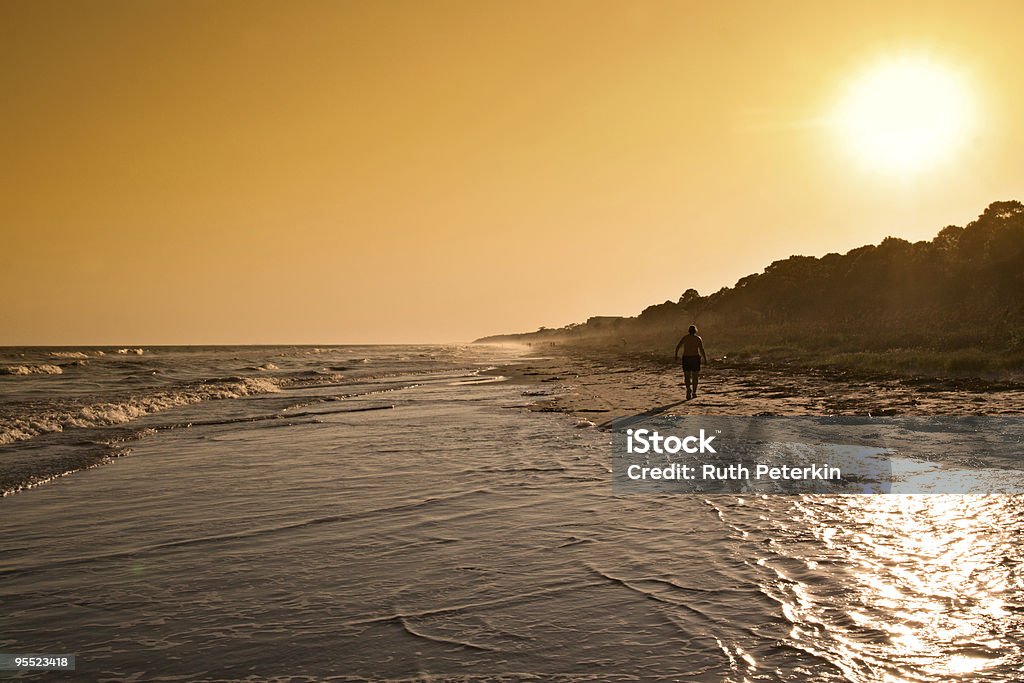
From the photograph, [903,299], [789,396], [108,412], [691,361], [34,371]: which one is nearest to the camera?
[789,396]

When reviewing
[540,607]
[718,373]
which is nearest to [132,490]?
[540,607]

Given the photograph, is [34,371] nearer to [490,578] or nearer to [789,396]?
[789,396]

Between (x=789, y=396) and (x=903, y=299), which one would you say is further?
(x=903, y=299)

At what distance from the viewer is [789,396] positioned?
18422 millimetres

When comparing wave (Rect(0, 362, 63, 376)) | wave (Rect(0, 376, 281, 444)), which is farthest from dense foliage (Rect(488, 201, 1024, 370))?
wave (Rect(0, 362, 63, 376))

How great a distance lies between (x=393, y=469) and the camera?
10.8m

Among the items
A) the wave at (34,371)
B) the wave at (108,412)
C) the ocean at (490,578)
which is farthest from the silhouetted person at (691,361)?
the wave at (34,371)

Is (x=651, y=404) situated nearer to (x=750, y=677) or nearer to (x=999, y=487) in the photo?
(x=999, y=487)

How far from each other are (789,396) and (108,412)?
18.8 m

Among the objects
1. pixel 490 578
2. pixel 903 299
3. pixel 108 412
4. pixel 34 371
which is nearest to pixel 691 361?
pixel 490 578

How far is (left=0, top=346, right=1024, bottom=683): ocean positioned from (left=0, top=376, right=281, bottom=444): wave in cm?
633

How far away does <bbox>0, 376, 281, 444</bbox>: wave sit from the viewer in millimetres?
16164

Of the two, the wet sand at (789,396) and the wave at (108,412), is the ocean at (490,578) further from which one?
the wet sand at (789,396)

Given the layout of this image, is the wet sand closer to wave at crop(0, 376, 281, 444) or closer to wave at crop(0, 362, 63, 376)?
wave at crop(0, 376, 281, 444)
